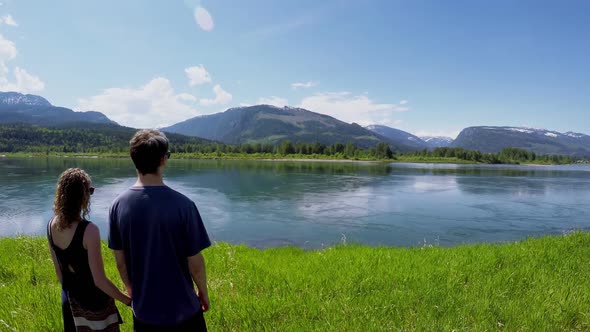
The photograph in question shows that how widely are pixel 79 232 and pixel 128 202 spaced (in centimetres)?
109

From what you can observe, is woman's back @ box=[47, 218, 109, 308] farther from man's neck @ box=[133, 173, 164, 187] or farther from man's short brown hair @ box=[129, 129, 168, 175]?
man's short brown hair @ box=[129, 129, 168, 175]

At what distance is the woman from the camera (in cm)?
386

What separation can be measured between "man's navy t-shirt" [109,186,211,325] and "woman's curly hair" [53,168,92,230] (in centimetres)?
81

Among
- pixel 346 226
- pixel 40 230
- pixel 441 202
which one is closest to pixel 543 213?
pixel 441 202

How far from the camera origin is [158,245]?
10.9ft

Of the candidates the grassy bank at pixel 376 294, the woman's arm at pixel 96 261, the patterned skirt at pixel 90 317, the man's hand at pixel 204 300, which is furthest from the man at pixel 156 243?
the grassy bank at pixel 376 294

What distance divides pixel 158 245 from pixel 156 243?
0.03 meters

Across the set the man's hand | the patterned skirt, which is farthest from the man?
the patterned skirt

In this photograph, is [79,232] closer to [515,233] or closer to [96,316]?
[96,316]

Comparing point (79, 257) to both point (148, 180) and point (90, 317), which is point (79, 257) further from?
point (148, 180)

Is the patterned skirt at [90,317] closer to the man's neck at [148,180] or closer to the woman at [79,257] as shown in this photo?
the woman at [79,257]

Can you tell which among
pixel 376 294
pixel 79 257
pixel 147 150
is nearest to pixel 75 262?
pixel 79 257

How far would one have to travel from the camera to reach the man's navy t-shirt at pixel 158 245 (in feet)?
10.7

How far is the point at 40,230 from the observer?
2264cm
